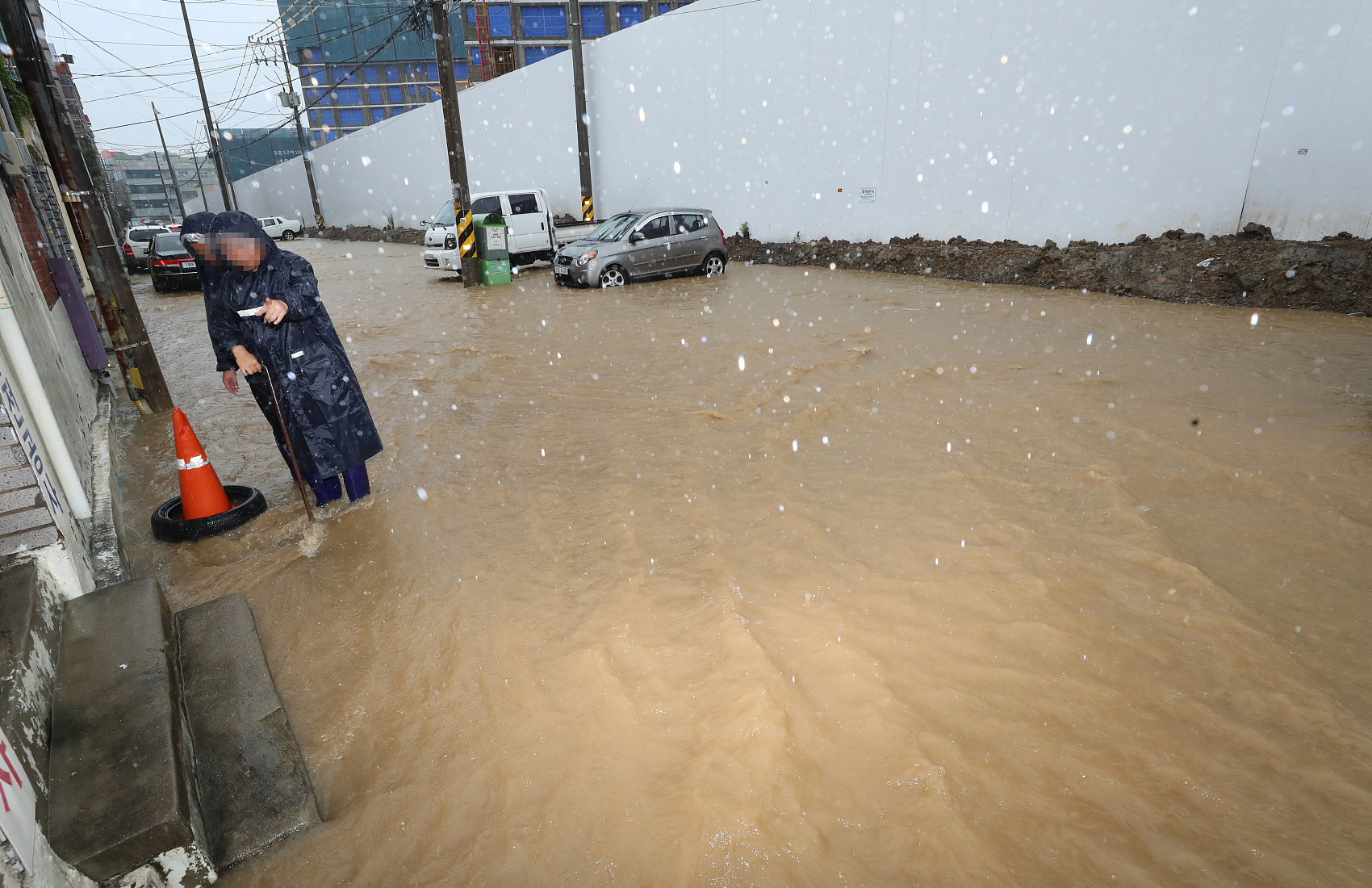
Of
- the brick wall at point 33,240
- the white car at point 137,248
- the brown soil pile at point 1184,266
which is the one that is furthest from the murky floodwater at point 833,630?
the white car at point 137,248

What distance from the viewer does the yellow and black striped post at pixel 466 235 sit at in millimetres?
13047

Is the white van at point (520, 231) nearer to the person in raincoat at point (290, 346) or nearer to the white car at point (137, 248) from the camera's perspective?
the person in raincoat at point (290, 346)

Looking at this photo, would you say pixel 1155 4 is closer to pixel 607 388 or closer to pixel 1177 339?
pixel 1177 339

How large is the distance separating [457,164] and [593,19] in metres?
34.0

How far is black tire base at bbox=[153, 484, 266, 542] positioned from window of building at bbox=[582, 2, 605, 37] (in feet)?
143

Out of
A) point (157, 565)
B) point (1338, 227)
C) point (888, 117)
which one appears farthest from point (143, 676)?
point (888, 117)

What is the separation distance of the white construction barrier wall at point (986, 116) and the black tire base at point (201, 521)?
12.2 m

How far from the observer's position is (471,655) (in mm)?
2701

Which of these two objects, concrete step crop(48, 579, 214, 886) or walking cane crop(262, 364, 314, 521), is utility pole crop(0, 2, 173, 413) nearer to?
walking cane crop(262, 364, 314, 521)

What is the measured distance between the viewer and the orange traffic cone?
3.76 metres

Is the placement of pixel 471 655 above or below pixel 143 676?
below

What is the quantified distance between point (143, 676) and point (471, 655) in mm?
1067

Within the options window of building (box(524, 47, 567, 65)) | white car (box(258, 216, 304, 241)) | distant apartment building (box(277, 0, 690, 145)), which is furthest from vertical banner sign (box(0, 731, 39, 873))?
distant apartment building (box(277, 0, 690, 145))

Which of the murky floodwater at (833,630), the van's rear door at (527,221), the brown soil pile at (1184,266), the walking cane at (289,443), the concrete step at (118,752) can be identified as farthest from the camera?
the van's rear door at (527,221)
